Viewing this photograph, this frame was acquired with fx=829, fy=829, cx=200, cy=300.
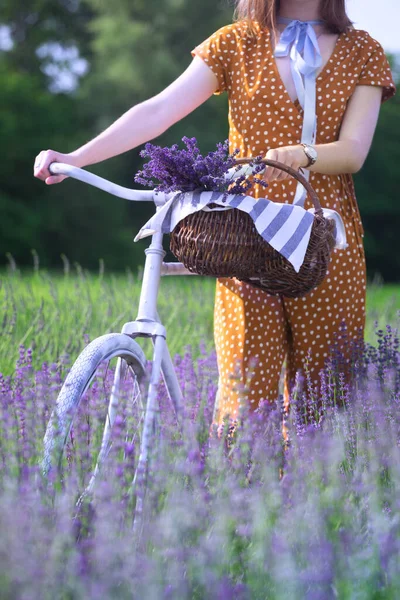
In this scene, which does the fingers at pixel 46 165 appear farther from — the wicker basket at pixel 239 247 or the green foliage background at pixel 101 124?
the green foliage background at pixel 101 124

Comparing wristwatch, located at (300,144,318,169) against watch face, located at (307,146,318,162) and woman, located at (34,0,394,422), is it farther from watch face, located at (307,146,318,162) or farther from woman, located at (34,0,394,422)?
woman, located at (34,0,394,422)

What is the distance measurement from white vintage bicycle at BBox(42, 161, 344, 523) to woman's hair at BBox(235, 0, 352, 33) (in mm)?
846

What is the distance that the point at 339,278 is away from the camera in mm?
3023

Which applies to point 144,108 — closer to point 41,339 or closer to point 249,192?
point 249,192

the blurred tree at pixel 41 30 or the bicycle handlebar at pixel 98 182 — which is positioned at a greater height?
the blurred tree at pixel 41 30

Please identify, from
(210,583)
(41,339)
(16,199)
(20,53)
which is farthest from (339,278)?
(20,53)

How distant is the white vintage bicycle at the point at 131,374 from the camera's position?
6.31ft

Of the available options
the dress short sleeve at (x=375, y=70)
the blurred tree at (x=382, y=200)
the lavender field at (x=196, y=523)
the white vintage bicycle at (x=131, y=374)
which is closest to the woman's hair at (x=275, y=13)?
the dress short sleeve at (x=375, y=70)

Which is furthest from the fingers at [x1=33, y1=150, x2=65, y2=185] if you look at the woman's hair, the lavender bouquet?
the woman's hair

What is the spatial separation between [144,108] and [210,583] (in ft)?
5.78

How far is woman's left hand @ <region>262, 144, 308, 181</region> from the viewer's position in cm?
238

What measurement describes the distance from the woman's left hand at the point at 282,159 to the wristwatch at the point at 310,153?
42 mm

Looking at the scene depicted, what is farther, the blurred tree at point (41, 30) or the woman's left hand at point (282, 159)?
the blurred tree at point (41, 30)

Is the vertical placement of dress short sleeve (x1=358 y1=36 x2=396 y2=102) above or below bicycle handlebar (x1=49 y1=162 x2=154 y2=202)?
above
